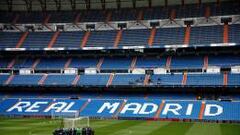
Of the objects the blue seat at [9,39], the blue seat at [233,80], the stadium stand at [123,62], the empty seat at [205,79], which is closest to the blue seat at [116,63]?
the stadium stand at [123,62]

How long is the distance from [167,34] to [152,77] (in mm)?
8781

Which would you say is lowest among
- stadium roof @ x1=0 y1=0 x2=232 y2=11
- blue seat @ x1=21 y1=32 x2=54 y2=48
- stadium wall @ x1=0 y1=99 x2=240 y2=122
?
stadium wall @ x1=0 y1=99 x2=240 y2=122

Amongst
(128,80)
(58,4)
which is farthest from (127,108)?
(58,4)

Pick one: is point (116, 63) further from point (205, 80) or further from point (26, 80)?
point (205, 80)

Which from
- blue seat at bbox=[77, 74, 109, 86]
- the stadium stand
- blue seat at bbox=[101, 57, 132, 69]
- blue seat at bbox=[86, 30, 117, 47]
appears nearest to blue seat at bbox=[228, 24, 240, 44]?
the stadium stand

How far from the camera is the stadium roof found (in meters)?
75.1

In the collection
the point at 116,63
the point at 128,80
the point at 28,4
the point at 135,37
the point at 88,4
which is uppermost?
the point at 28,4

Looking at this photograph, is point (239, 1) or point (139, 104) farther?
point (239, 1)

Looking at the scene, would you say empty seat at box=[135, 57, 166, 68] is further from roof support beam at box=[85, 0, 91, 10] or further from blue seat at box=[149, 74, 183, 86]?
roof support beam at box=[85, 0, 91, 10]

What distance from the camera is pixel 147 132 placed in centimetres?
4050

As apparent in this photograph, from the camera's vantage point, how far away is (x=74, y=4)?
77500 millimetres

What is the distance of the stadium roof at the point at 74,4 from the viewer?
75.1 m

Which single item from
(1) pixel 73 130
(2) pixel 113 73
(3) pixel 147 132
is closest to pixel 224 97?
(2) pixel 113 73

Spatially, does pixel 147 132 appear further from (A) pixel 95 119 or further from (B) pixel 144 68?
(B) pixel 144 68
